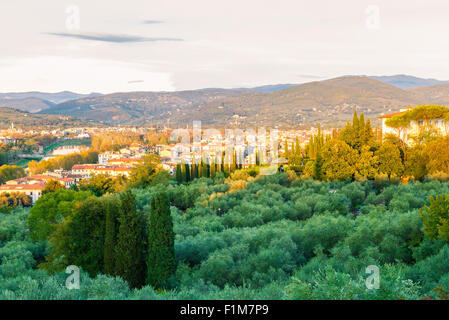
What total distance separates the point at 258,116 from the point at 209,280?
12576 cm

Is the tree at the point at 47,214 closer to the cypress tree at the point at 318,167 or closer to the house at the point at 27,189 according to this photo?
the cypress tree at the point at 318,167

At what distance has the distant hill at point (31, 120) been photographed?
155 m

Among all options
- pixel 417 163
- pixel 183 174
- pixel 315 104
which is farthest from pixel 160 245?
pixel 315 104

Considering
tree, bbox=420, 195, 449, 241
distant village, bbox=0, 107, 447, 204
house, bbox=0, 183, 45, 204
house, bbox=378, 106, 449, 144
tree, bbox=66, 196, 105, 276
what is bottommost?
house, bbox=0, 183, 45, 204

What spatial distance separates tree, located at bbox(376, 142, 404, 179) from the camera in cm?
2675

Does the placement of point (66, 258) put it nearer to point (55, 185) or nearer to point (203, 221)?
point (203, 221)

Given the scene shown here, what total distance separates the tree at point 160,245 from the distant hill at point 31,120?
15523cm

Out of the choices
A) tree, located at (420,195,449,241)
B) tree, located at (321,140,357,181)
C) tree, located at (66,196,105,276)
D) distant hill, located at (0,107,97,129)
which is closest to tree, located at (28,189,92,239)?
tree, located at (66,196,105,276)

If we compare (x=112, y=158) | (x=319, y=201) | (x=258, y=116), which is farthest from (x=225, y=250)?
(x=258, y=116)

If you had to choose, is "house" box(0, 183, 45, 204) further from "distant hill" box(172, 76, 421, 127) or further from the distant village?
"distant hill" box(172, 76, 421, 127)

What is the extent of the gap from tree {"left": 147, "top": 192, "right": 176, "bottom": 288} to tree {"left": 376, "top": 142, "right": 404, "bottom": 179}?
61.5ft

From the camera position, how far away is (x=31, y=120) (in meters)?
164

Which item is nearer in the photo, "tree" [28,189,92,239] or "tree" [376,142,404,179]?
"tree" [28,189,92,239]

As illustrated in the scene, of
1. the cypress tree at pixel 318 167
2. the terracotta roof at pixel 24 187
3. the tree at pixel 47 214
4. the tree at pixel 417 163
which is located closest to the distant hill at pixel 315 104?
the terracotta roof at pixel 24 187
